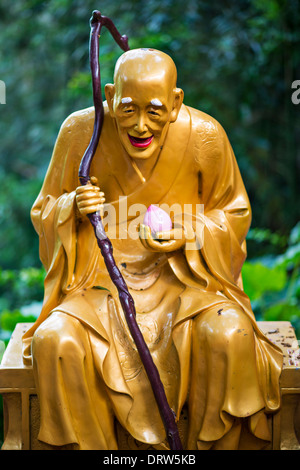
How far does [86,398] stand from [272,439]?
0.70 meters

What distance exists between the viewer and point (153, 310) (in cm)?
239

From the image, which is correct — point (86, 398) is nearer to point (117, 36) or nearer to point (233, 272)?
point (233, 272)

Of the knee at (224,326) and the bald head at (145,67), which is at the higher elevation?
the bald head at (145,67)

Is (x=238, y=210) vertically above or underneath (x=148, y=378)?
above

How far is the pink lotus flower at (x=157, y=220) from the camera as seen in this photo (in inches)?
92.9

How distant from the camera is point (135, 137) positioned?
2.28 meters

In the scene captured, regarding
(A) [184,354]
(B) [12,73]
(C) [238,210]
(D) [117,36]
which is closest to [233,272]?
(C) [238,210]

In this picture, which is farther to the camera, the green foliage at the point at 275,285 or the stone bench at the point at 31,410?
the green foliage at the point at 275,285

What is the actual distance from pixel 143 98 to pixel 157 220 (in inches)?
16.8

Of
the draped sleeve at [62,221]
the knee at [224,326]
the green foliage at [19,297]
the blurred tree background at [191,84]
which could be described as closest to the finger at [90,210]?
the draped sleeve at [62,221]

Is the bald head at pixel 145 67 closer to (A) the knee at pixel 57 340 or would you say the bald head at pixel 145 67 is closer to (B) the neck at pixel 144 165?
(B) the neck at pixel 144 165

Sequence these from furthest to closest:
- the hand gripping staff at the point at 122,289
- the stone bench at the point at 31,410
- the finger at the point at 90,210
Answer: the stone bench at the point at 31,410 < the finger at the point at 90,210 < the hand gripping staff at the point at 122,289

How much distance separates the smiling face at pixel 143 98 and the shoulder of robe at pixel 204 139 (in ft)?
0.65

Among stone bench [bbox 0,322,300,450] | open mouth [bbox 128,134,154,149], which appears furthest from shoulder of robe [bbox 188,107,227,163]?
stone bench [bbox 0,322,300,450]
